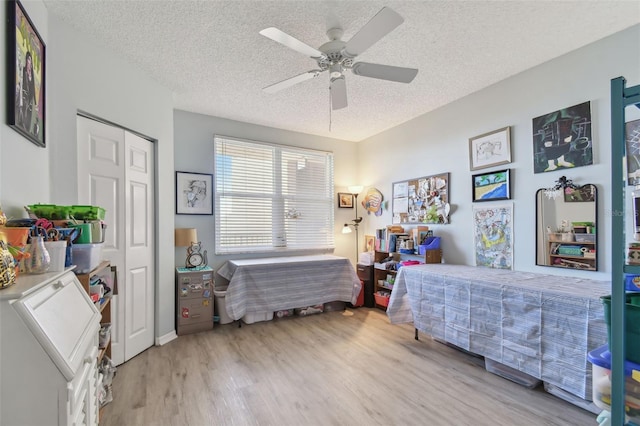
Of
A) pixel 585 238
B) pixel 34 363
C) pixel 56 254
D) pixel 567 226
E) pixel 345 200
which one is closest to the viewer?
pixel 34 363

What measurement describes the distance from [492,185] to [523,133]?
554 millimetres

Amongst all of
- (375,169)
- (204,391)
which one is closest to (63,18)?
(204,391)

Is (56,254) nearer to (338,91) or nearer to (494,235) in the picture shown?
(338,91)

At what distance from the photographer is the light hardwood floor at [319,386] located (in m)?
1.88

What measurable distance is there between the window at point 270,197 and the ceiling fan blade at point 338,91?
6.65ft

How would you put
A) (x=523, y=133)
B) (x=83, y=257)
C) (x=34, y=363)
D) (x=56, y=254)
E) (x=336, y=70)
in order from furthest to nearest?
(x=523, y=133) < (x=336, y=70) < (x=83, y=257) < (x=56, y=254) < (x=34, y=363)

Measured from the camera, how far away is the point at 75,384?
0.99 meters

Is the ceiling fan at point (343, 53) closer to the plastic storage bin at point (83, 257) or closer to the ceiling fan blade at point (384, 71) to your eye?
the ceiling fan blade at point (384, 71)

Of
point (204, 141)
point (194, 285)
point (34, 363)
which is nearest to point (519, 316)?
point (34, 363)

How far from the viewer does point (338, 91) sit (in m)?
2.35

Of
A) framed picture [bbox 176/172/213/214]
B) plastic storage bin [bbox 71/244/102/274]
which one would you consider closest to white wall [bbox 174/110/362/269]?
framed picture [bbox 176/172/213/214]

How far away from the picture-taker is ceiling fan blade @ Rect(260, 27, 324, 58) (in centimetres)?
171

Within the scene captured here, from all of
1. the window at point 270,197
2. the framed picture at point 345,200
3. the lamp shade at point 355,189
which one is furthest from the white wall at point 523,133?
the window at point 270,197

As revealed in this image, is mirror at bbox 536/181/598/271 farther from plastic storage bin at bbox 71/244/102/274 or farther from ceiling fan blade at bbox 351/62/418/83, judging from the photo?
plastic storage bin at bbox 71/244/102/274
